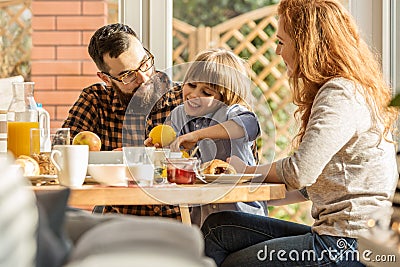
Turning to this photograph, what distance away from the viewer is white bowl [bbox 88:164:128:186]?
1880mm

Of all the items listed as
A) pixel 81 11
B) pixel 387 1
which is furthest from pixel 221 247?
pixel 81 11

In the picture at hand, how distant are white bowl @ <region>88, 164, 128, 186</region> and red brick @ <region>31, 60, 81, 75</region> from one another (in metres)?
2.37

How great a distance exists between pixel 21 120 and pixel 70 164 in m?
0.36

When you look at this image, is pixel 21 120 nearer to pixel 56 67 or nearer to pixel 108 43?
pixel 108 43

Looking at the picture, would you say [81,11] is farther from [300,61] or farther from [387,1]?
[300,61]

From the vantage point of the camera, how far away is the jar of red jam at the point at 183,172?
193cm

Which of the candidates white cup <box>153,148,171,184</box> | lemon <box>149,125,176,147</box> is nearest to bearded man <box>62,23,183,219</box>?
lemon <box>149,125,176,147</box>

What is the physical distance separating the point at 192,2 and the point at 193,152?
5.59 meters

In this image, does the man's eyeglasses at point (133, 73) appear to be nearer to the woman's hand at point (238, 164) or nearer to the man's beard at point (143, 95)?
the man's beard at point (143, 95)

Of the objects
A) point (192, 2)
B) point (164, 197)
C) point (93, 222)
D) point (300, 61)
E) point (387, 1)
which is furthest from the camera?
point (192, 2)

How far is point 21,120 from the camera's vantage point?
2.14m

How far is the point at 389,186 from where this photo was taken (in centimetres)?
200

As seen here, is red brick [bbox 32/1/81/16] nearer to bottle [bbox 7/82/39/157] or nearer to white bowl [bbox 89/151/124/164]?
bottle [bbox 7/82/39/157]

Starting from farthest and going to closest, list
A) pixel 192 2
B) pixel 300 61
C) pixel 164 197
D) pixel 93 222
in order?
pixel 192 2 < pixel 300 61 < pixel 164 197 < pixel 93 222
